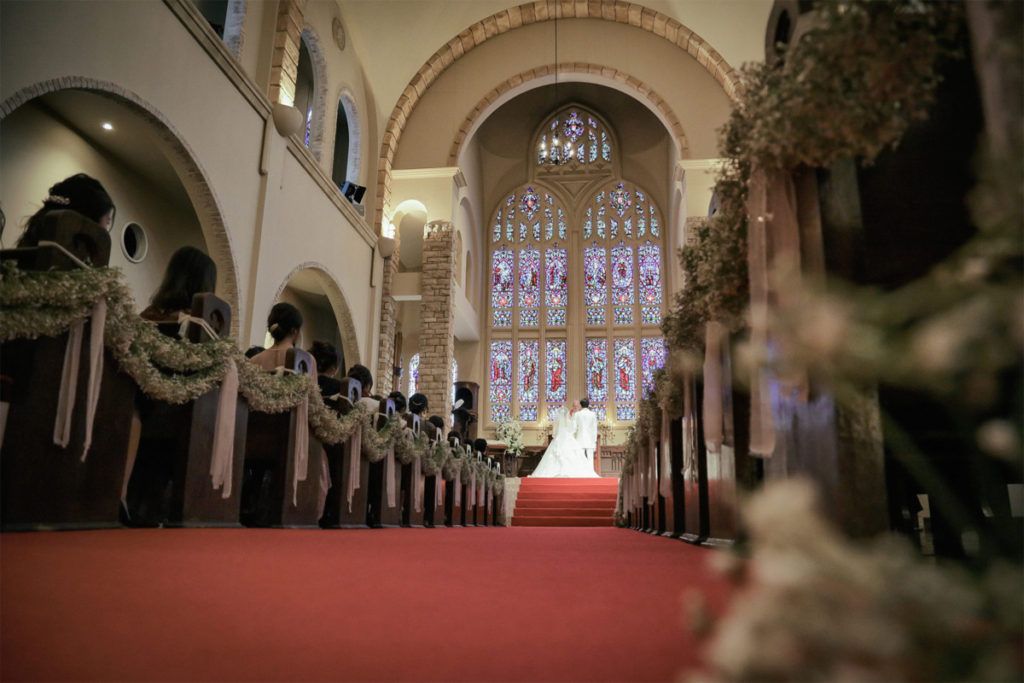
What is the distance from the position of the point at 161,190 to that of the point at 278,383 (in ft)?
21.8

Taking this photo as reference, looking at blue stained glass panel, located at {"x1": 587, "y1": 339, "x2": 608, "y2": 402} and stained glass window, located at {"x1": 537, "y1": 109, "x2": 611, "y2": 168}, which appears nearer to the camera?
blue stained glass panel, located at {"x1": 587, "y1": 339, "x2": 608, "y2": 402}

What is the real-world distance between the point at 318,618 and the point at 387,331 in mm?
12599

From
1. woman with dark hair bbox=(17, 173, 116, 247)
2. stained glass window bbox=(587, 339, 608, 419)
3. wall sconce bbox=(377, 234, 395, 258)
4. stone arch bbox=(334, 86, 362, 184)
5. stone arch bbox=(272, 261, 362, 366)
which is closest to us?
woman with dark hair bbox=(17, 173, 116, 247)

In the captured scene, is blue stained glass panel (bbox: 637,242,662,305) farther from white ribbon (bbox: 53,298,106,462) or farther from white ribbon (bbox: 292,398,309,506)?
white ribbon (bbox: 53,298,106,462)

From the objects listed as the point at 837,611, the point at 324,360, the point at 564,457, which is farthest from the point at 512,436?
the point at 837,611

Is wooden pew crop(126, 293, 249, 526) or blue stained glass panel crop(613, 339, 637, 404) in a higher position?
blue stained glass panel crop(613, 339, 637, 404)

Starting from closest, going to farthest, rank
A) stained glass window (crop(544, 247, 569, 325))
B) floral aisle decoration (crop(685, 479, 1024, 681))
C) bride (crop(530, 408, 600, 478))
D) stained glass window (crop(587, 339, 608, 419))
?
floral aisle decoration (crop(685, 479, 1024, 681)), bride (crop(530, 408, 600, 478)), stained glass window (crop(587, 339, 608, 419)), stained glass window (crop(544, 247, 569, 325))

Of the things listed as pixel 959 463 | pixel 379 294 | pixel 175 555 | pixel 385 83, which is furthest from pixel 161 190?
pixel 959 463

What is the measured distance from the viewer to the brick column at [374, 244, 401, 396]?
13453mm

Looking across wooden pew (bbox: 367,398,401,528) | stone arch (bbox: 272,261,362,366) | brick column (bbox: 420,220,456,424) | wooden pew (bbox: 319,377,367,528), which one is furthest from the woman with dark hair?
brick column (bbox: 420,220,456,424)

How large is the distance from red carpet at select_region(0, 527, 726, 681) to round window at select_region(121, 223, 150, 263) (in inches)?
309

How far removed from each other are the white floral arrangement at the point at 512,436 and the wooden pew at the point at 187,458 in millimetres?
12237

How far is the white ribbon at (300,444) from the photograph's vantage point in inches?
175

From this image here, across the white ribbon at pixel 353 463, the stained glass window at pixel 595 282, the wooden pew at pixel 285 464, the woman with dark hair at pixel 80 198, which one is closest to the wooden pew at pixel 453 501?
the white ribbon at pixel 353 463
